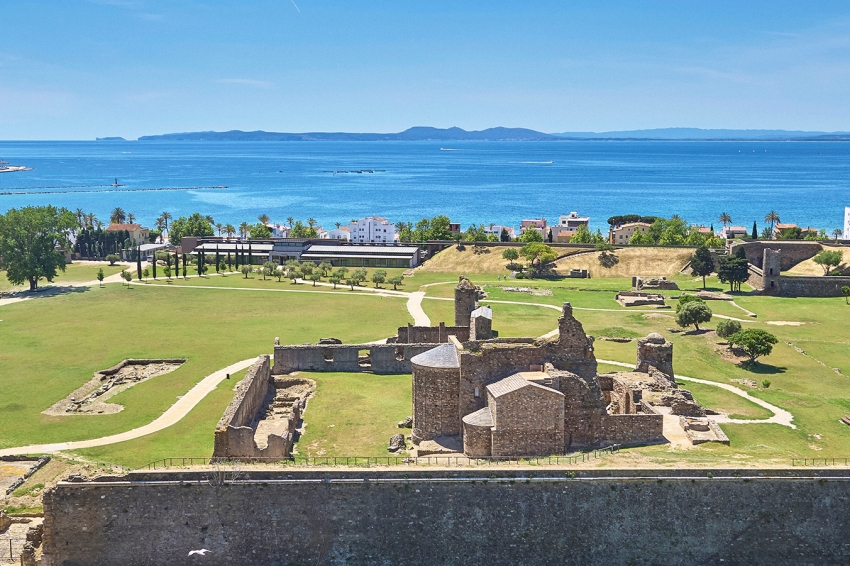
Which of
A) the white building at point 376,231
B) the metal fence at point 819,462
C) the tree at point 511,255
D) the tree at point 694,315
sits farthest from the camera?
the white building at point 376,231

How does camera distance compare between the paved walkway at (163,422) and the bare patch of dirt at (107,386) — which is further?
the bare patch of dirt at (107,386)

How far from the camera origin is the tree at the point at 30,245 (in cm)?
8288

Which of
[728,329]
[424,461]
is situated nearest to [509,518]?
[424,461]

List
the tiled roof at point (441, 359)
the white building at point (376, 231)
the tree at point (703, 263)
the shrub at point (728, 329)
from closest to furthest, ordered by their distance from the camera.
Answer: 1. the tiled roof at point (441, 359)
2. the shrub at point (728, 329)
3. the tree at point (703, 263)
4. the white building at point (376, 231)

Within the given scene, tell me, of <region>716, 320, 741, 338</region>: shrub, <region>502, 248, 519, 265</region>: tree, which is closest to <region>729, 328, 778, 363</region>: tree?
<region>716, 320, 741, 338</region>: shrub

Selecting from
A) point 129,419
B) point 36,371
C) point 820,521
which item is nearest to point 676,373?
point 820,521

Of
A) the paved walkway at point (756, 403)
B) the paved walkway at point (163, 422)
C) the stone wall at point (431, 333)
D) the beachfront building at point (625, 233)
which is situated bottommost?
the paved walkway at point (163, 422)

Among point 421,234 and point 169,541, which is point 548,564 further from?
point 421,234

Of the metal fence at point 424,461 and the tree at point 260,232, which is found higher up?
the tree at point 260,232

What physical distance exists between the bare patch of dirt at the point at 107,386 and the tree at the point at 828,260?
7426 cm

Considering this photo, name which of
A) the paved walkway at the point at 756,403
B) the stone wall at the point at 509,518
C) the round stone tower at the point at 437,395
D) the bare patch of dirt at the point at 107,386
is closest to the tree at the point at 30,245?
the bare patch of dirt at the point at 107,386

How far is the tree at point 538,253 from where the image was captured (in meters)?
98.4

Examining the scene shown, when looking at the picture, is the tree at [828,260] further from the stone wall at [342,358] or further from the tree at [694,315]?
the stone wall at [342,358]

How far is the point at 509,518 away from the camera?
982 inches
